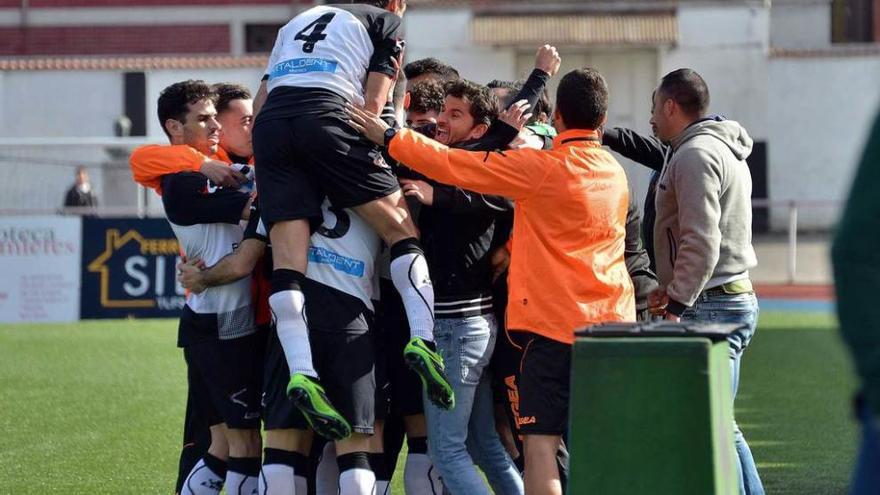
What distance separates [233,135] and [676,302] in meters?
2.25

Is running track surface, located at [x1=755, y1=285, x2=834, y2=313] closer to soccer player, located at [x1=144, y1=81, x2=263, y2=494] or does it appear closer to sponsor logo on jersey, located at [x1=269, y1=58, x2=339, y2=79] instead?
soccer player, located at [x1=144, y1=81, x2=263, y2=494]

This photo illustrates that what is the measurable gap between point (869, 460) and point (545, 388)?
272 cm

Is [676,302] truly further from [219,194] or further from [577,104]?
[219,194]

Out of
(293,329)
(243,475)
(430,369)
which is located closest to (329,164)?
(293,329)

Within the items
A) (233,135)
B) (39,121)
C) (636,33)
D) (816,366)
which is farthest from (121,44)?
(233,135)

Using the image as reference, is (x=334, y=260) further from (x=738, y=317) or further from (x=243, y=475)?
(x=738, y=317)

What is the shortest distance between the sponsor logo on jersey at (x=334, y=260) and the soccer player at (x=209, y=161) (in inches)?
27.7

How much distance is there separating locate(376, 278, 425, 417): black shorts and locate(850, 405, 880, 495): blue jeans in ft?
10.9

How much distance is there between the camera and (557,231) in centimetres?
575

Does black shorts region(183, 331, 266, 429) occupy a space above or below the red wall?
below

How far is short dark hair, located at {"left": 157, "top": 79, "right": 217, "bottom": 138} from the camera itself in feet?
21.7

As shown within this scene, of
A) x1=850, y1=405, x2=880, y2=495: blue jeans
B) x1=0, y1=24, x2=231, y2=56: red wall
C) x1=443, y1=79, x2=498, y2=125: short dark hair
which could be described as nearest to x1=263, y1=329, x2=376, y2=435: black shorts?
x1=443, y1=79, x2=498, y2=125: short dark hair

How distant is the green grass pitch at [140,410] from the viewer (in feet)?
27.7

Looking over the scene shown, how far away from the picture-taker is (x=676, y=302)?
20.8ft
